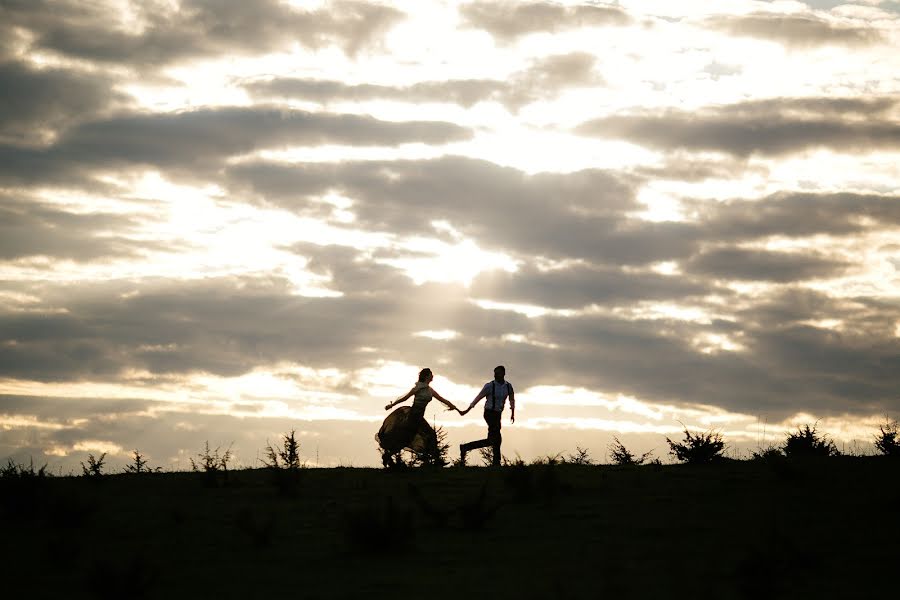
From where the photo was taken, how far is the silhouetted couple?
80.8 ft

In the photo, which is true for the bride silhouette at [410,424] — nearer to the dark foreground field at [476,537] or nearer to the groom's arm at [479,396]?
the groom's arm at [479,396]

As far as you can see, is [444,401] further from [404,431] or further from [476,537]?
[476,537]

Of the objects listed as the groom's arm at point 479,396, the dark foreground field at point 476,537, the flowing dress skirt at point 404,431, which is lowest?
the dark foreground field at point 476,537

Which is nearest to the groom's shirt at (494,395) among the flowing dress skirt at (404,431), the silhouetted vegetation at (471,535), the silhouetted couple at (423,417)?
the silhouetted couple at (423,417)

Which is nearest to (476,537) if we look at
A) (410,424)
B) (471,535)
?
(471,535)

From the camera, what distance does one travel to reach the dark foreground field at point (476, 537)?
34.0ft

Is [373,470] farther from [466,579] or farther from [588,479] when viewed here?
[466,579]

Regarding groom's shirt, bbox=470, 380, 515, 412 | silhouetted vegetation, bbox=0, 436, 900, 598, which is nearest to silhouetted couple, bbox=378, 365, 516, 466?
groom's shirt, bbox=470, 380, 515, 412

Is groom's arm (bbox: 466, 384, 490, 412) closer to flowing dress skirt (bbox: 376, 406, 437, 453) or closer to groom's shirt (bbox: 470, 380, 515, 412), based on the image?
groom's shirt (bbox: 470, 380, 515, 412)

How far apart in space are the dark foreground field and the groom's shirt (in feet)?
16.3

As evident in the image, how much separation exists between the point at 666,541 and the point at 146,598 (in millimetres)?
6591

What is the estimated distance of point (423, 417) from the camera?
24.8 metres

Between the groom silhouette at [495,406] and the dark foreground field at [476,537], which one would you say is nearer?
the dark foreground field at [476,537]

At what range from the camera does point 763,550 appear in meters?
11.2
